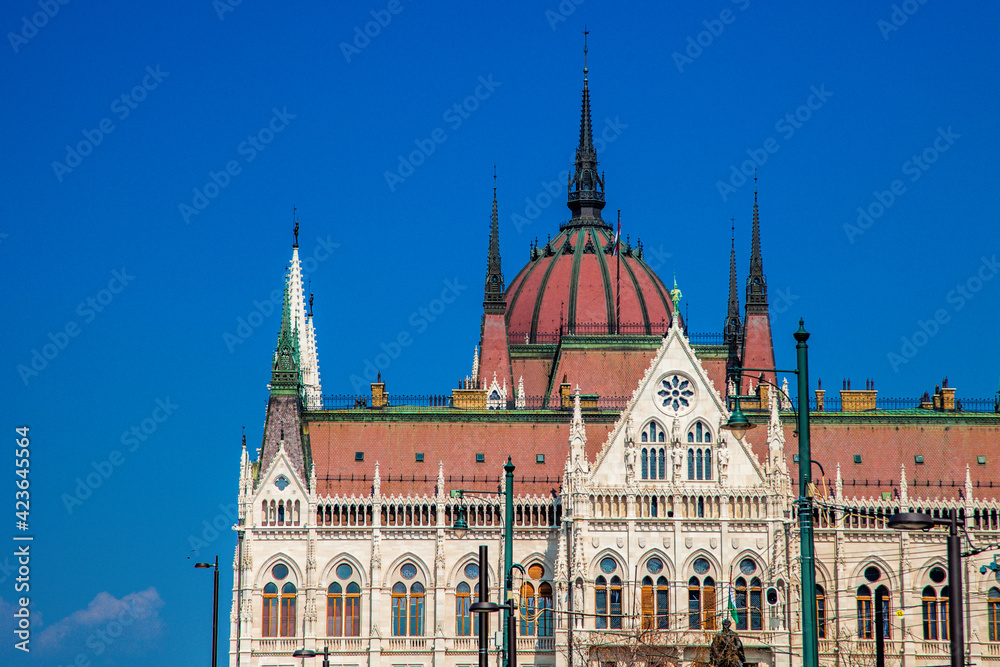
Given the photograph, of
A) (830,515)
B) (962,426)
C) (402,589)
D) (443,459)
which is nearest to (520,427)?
(443,459)

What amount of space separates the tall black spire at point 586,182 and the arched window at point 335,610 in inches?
1596

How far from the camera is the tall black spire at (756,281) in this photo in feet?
408

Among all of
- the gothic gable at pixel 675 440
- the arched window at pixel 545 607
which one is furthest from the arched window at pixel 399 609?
the gothic gable at pixel 675 440

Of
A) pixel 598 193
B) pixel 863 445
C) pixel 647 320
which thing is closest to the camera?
pixel 863 445

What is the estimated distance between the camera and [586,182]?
136 m

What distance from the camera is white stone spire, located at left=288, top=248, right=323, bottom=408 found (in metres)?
121

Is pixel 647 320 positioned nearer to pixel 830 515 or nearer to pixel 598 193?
pixel 598 193

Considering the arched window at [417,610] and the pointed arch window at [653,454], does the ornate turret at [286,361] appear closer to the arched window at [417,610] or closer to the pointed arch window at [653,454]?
the arched window at [417,610]

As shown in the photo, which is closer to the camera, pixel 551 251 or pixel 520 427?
pixel 520 427

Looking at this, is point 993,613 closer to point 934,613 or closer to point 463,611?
point 934,613

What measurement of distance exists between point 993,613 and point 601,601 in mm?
24389

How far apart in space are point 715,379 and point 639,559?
1750 centimetres

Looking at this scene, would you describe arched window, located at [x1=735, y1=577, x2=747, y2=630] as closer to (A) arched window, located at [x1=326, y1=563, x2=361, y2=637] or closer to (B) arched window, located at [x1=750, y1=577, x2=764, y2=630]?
(B) arched window, located at [x1=750, y1=577, x2=764, y2=630]

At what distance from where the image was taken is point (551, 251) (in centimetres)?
13025
